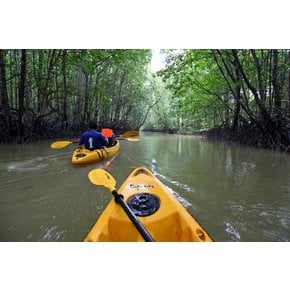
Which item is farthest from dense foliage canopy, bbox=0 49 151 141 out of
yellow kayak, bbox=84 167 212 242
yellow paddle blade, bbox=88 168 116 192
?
yellow kayak, bbox=84 167 212 242

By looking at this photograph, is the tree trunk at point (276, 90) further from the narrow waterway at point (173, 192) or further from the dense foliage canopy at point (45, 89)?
the dense foliage canopy at point (45, 89)

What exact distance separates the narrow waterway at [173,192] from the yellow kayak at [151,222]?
1.13 feet

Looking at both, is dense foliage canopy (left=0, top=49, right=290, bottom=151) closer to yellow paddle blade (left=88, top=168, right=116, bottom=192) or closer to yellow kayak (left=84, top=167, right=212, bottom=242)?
yellow paddle blade (left=88, top=168, right=116, bottom=192)

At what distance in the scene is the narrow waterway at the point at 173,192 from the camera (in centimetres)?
193

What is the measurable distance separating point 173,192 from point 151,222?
1171mm

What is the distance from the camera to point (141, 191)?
2.07m

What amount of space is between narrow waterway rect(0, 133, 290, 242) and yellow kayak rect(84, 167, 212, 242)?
34cm

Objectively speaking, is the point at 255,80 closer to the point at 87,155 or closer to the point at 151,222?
the point at 87,155

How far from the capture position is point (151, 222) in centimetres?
172

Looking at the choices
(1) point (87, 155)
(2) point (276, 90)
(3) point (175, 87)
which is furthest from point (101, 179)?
(2) point (276, 90)

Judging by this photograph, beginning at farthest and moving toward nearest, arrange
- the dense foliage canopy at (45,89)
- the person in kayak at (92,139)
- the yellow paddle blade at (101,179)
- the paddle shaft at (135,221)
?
1. the dense foliage canopy at (45,89)
2. the person in kayak at (92,139)
3. the yellow paddle blade at (101,179)
4. the paddle shaft at (135,221)

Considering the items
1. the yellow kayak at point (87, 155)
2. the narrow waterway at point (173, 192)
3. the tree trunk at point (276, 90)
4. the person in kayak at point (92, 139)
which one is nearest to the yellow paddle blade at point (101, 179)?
the narrow waterway at point (173, 192)
